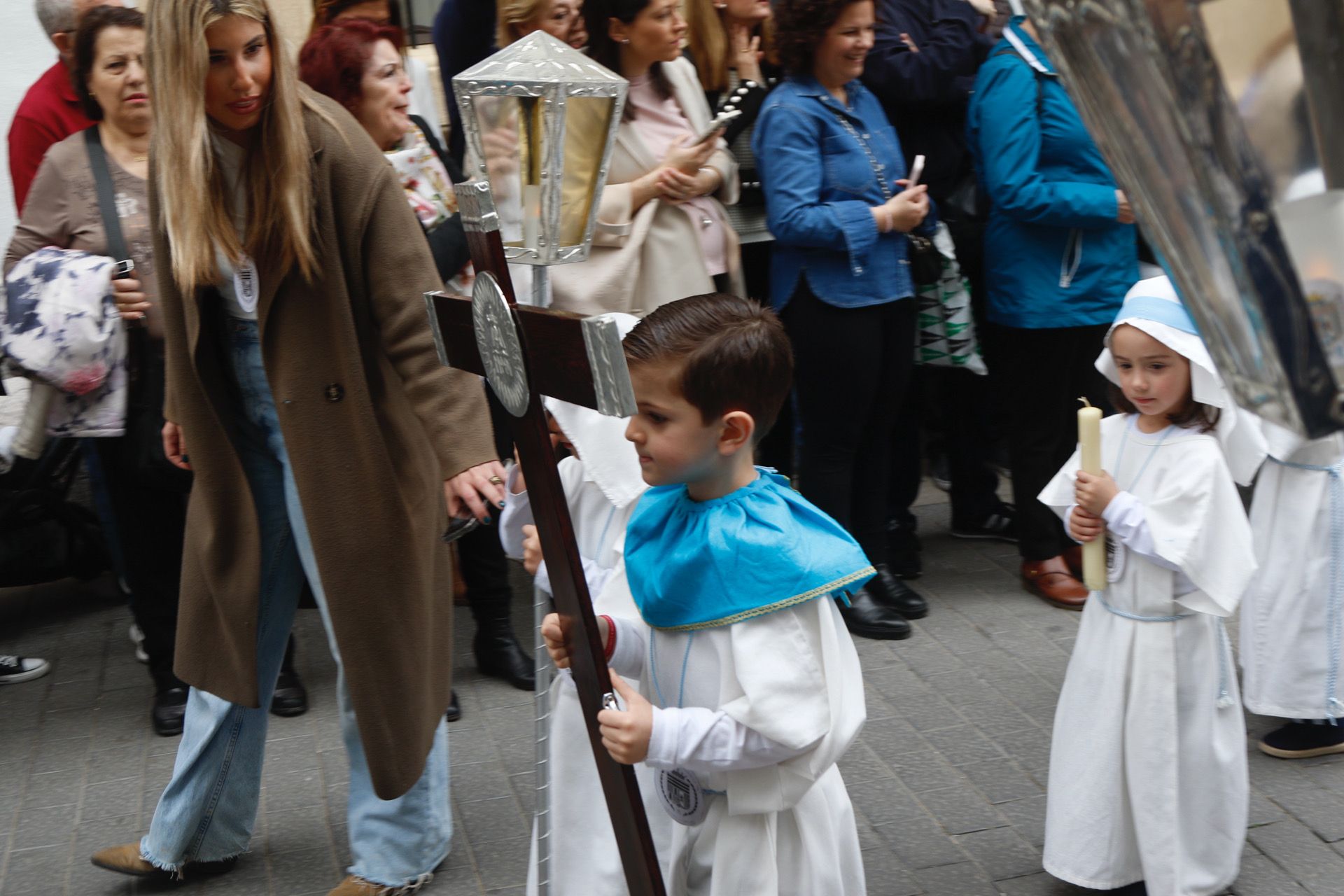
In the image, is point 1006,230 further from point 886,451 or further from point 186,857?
point 186,857

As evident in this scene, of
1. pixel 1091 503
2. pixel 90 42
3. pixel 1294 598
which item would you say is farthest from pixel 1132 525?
pixel 90 42

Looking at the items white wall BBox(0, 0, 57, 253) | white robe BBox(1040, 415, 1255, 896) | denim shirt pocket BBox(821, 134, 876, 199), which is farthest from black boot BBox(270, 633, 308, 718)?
white wall BBox(0, 0, 57, 253)

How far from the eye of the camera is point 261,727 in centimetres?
338

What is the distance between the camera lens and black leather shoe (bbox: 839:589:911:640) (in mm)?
4777

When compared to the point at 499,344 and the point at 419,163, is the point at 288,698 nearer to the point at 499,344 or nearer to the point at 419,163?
the point at 419,163

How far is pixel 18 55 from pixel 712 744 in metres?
5.97

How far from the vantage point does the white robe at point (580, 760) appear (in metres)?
2.76

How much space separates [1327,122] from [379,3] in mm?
4384

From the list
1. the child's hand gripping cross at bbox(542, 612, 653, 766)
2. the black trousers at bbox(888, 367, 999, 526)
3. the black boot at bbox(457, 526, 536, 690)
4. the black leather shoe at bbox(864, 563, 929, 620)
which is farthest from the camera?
the black trousers at bbox(888, 367, 999, 526)

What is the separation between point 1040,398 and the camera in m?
5.04

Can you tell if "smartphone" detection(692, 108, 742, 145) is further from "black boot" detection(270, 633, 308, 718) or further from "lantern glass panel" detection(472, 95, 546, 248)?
"lantern glass panel" detection(472, 95, 546, 248)

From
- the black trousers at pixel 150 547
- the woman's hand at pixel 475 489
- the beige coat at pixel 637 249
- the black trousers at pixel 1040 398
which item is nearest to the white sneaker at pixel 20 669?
the black trousers at pixel 150 547

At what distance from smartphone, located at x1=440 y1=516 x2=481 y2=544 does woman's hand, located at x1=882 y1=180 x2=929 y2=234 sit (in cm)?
199

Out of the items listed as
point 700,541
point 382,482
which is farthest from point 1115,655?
point 382,482
